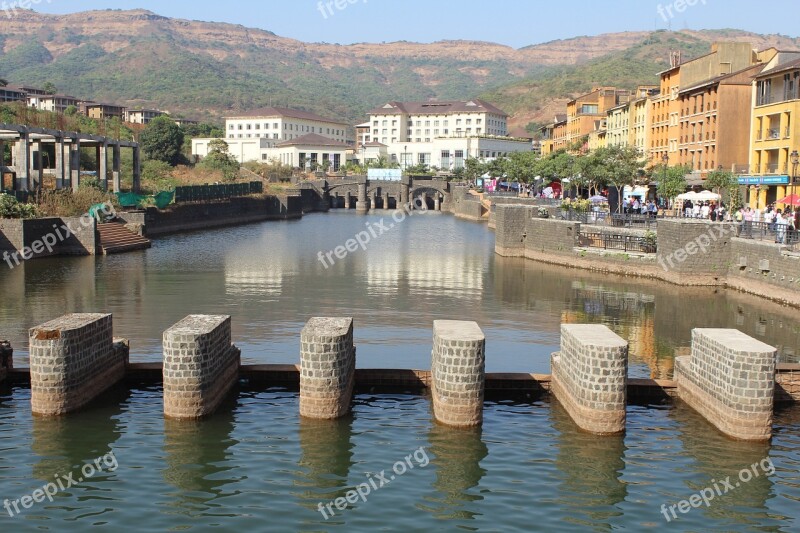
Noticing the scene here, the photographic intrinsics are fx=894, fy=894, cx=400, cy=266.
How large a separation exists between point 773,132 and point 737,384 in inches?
1673

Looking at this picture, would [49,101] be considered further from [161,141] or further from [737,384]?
[737,384]

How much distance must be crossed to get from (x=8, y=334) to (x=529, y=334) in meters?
15.9

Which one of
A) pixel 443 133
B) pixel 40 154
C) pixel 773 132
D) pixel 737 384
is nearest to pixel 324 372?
pixel 737 384

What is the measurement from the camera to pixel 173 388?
59.7 ft

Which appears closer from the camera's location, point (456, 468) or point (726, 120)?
point (456, 468)

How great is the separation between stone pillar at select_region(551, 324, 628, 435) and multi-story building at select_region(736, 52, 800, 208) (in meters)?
37.1

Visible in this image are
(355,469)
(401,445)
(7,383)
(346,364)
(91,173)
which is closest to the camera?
(355,469)

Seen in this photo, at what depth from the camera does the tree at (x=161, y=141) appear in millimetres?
118250

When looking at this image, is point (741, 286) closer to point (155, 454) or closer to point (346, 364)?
point (346, 364)

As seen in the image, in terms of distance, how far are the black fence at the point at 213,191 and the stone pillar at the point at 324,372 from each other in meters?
58.0

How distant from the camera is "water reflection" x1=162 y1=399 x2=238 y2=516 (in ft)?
49.5

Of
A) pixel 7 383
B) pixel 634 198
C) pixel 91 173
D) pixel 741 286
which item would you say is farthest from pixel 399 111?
pixel 7 383

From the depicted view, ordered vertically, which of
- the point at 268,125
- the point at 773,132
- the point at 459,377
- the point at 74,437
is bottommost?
the point at 74,437

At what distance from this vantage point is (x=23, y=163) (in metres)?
58.3
